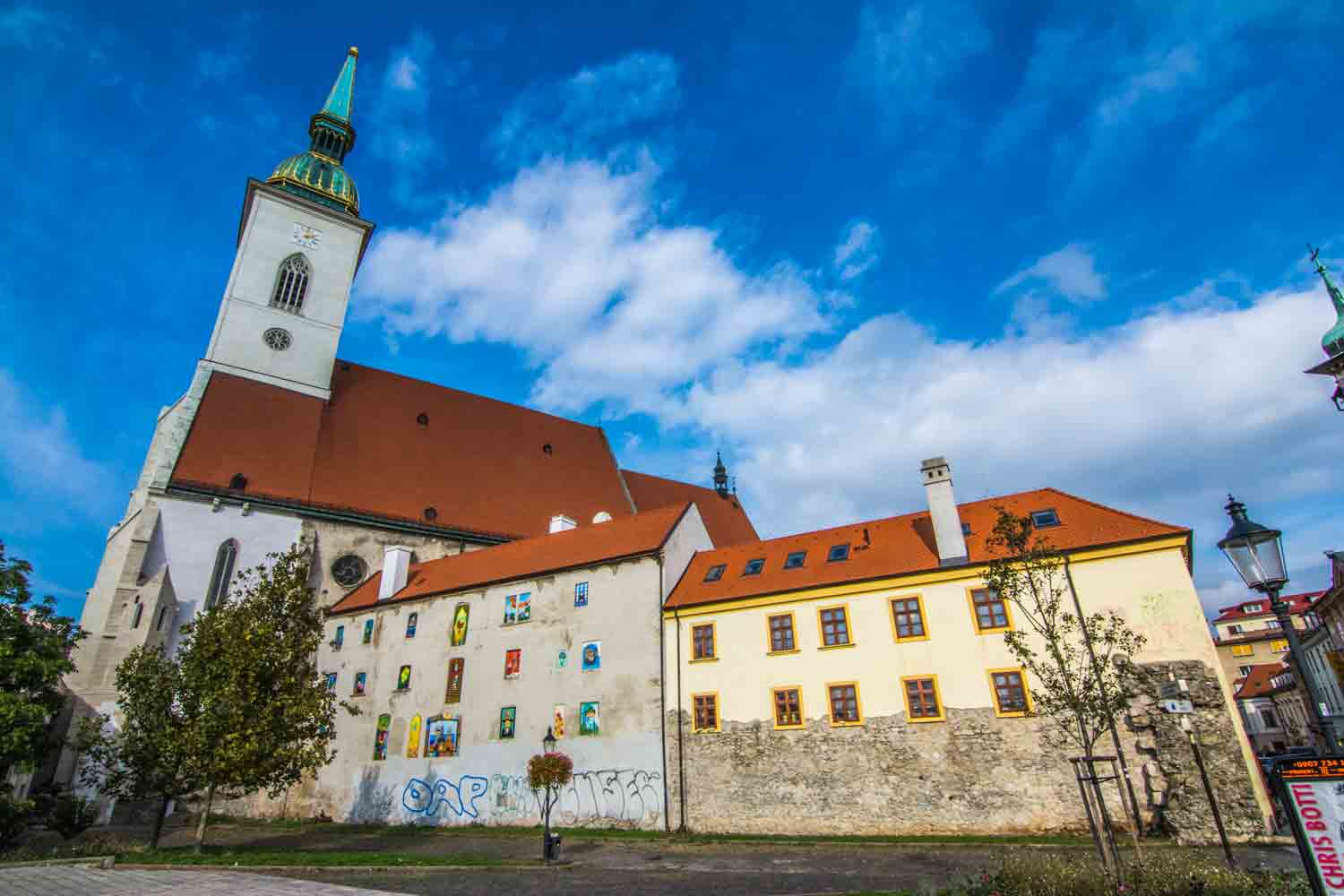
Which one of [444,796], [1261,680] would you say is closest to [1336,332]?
[1261,680]

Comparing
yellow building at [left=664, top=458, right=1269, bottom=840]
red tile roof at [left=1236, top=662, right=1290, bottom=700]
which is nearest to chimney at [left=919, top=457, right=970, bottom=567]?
yellow building at [left=664, top=458, right=1269, bottom=840]

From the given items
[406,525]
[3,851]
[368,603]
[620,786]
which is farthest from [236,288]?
[620,786]

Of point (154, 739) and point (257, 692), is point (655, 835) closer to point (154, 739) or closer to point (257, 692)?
point (257, 692)

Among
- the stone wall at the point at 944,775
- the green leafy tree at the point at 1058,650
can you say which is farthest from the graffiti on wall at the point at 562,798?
the green leafy tree at the point at 1058,650

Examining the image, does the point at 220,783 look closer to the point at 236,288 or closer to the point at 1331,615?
the point at 236,288

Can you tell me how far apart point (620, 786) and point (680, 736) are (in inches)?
91.7

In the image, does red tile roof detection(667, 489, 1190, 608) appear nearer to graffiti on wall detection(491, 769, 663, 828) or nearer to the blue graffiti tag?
graffiti on wall detection(491, 769, 663, 828)

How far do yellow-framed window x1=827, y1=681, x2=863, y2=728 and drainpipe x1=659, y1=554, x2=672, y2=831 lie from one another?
5.02 metres

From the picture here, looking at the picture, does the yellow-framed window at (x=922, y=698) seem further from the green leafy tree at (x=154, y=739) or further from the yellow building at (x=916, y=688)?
the green leafy tree at (x=154, y=739)

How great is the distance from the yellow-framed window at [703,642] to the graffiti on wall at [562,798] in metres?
3.58

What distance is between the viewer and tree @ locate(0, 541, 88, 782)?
1608 cm

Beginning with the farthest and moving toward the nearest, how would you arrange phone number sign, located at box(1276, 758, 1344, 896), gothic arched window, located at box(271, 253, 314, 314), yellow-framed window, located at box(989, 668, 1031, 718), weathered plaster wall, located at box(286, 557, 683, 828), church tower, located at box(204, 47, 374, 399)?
gothic arched window, located at box(271, 253, 314, 314), church tower, located at box(204, 47, 374, 399), weathered plaster wall, located at box(286, 557, 683, 828), yellow-framed window, located at box(989, 668, 1031, 718), phone number sign, located at box(1276, 758, 1344, 896)

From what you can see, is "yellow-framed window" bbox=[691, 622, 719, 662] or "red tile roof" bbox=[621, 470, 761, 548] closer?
"yellow-framed window" bbox=[691, 622, 719, 662]

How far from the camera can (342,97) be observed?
45.8 m
